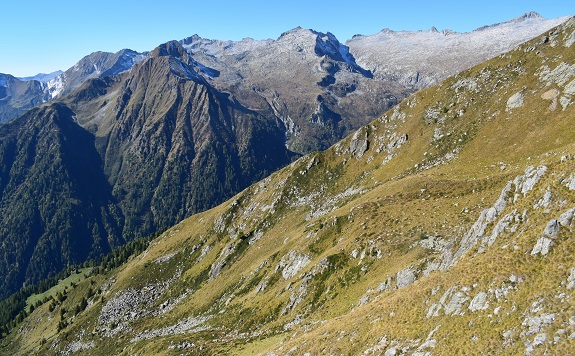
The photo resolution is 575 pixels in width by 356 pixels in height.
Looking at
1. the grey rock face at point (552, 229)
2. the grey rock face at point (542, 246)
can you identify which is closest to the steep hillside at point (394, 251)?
the grey rock face at point (552, 229)

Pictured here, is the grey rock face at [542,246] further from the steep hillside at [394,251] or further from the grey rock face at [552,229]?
the grey rock face at [552,229]

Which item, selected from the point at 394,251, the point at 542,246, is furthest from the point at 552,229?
the point at 394,251

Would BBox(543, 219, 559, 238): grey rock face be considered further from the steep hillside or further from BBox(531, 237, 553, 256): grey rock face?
BBox(531, 237, 553, 256): grey rock face

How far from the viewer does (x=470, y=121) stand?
355 feet

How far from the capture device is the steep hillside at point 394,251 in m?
31.8

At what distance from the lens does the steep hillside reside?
31766mm

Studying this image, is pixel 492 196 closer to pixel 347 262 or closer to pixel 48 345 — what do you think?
pixel 347 262

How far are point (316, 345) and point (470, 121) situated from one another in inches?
3489

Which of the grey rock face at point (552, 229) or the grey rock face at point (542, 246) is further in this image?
the grey rock face at point (552, 229)

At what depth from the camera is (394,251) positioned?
63562 mm

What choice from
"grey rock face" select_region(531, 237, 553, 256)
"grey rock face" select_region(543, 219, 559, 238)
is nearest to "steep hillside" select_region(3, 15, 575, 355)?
"grey rock face" select_region(543, 219, 559, 238)

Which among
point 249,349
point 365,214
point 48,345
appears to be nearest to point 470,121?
point 365,214

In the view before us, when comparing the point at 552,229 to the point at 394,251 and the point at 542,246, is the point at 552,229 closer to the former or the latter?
the point at 542,246

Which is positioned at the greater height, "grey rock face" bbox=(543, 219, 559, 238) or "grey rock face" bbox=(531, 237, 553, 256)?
"grey rock face" bbox=(543, 219, 559, 238)
